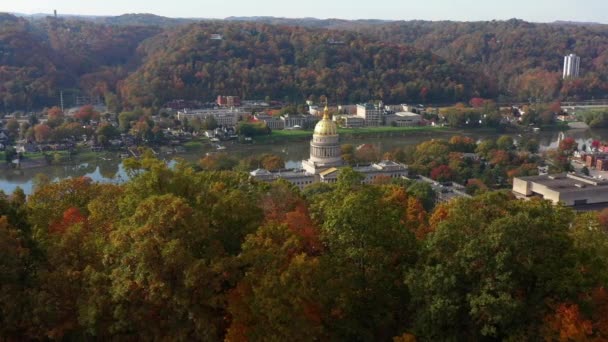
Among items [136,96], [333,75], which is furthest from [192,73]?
[333,75]

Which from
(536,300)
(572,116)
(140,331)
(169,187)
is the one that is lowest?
(572,116)

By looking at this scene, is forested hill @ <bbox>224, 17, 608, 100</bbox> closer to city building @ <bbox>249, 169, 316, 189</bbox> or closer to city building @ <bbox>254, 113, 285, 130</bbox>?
city building @ <bbox>254, 113, 285, 130</bbox>

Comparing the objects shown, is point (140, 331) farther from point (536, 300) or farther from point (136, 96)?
point (136, 96)

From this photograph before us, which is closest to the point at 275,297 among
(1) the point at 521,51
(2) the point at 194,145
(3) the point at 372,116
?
(2) the point at 194,145

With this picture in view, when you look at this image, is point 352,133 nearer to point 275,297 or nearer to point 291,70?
point 291,70

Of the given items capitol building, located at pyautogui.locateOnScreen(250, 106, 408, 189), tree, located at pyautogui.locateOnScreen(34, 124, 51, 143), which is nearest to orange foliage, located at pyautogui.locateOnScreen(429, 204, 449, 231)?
capitol building, located at pyautogui.locateOnScreen(250, 106, 408, 189)
